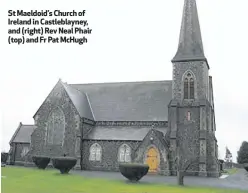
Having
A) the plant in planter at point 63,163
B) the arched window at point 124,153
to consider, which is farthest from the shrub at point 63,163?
the arched window at point 124,153

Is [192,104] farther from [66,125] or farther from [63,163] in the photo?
[63,163]

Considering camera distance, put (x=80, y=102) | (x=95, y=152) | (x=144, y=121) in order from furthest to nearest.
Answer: (x=80, y=102)
(x=144, y=121)
(x=95, y=152)

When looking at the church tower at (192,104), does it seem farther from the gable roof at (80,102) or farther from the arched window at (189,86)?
the gable roof at (80,102)

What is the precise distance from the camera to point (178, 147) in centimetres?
3925

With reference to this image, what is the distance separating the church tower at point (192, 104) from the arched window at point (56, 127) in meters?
14.1

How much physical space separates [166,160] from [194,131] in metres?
4.93

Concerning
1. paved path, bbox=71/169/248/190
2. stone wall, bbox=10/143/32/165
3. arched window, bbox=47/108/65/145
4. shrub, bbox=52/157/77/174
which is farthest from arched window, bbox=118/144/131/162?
stone wall, bbox=10/143/32/165

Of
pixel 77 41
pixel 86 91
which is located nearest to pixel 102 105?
pixel 86 91

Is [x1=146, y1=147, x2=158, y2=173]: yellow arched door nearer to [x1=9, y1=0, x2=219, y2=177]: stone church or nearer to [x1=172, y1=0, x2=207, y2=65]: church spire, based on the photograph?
[x1=9, y1=0, x2=219, y2=177]: stone church

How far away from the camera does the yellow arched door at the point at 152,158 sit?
1512 inches

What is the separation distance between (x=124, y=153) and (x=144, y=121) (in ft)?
16.1

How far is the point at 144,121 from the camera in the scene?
43.2 m

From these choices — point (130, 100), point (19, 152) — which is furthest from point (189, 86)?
point (19, 152)

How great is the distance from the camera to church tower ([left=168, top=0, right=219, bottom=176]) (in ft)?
127
